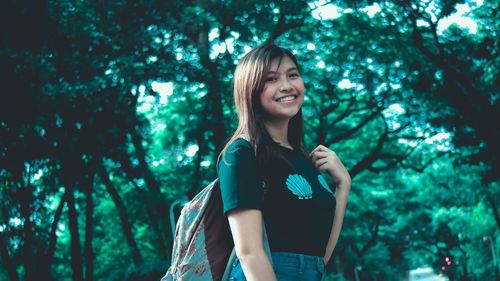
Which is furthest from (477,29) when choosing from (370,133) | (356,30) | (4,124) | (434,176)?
(434,176)

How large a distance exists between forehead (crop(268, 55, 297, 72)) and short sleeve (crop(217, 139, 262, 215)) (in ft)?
1.23

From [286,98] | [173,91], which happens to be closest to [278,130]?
[286,98]

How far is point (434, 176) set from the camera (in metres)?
29.0

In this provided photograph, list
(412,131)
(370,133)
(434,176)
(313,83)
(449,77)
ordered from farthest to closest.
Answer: (434,176)
(370,133)
(412,131)
(313,83)
(449,77)

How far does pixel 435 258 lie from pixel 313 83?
38599 millimetres

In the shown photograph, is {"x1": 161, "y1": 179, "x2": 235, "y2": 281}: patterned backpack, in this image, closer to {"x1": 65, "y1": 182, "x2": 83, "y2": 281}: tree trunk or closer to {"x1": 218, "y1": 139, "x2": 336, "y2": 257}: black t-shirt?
{"x1": 218, "y1": 139, "x2": 336, "y2": 257}: black t-shirt

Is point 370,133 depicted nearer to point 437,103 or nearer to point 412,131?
point 412,131

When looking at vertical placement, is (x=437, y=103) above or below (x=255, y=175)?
above

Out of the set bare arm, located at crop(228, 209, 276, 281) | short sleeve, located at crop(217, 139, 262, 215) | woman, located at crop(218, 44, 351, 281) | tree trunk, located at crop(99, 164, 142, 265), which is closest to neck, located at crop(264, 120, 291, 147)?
woman, located at crop(218, 44, 351, 281)

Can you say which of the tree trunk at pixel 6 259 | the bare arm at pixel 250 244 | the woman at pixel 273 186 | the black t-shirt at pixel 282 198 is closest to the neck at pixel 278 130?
the woman at pixel 273 186

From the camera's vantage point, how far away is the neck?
2250 millimetres

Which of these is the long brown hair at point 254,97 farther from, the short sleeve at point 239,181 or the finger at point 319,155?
the finger at point 319,155

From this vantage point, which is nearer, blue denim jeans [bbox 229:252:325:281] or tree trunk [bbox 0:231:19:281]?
blue denim jeans [bbox 229:252:325:281]

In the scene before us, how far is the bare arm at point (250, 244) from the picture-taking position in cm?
187
